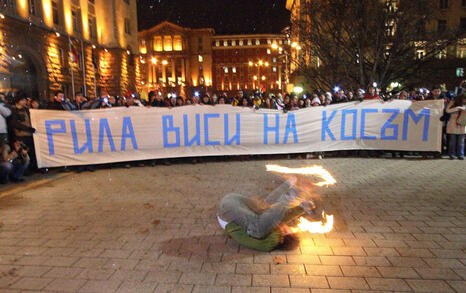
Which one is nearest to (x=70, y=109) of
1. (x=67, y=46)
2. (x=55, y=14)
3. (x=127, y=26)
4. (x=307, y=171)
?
(x=307, y=171)

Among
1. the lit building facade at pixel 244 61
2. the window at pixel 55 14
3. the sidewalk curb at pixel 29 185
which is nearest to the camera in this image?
the sidewalk curb at pixel 29 185

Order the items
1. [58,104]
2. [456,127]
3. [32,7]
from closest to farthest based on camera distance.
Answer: [58,104], [456,127], [32,7]

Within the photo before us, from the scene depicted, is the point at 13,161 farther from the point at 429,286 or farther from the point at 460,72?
the point at 460,72

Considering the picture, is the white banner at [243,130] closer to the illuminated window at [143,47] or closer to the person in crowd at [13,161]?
the person in crowd at [13,161]

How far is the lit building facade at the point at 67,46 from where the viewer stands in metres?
22.8

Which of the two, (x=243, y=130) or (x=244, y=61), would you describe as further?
(x=244, y=61)

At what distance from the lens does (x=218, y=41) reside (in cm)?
9331

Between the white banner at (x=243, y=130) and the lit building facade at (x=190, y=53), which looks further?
the lit building facade at (x=190, y=53)

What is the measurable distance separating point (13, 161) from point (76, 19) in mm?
30818

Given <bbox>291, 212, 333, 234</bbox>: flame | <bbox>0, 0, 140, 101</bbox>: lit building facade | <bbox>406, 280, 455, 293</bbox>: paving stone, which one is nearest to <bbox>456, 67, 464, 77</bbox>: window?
<bbox>0, 0, 140, 101</bbox>: lit building facade

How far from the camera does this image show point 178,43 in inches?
3396

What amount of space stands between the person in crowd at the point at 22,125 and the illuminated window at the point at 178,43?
3285 inches

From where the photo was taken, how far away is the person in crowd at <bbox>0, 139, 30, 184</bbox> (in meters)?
6.87

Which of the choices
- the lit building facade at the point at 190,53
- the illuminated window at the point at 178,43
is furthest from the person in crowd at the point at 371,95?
the illuminated window at the point at 178,43
